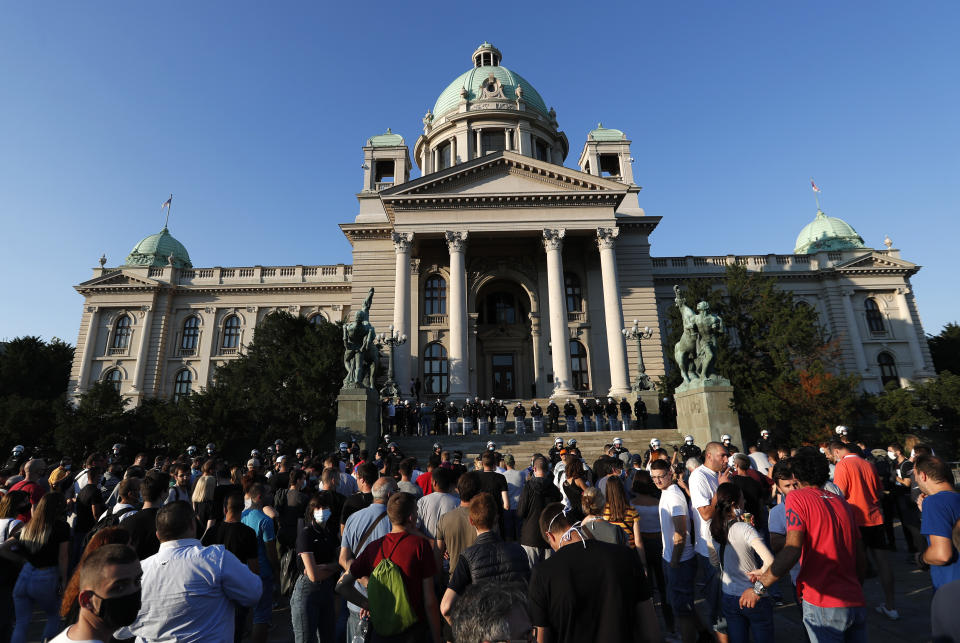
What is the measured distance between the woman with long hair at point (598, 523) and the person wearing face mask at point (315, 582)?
231 cm

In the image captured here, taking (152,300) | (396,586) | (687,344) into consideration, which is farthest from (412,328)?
(396,586)

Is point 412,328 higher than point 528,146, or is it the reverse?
point 528,146

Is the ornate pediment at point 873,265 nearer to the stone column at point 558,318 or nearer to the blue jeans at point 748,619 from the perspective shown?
the stone column at point 558,318

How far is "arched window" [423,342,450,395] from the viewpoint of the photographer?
3294 cm

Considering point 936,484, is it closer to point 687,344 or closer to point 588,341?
point 687,344

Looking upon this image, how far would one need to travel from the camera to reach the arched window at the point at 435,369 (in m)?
32.9

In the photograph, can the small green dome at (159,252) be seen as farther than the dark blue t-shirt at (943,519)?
Yes

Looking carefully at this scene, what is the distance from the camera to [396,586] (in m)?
3.48

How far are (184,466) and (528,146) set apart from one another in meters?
41.1

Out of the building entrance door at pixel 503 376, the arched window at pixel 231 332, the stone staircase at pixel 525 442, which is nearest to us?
the stone staircase at pixel 525 442

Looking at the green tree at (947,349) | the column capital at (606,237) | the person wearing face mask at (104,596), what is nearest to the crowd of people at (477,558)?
the person wearing face mask at (104,596)

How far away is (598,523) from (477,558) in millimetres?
873

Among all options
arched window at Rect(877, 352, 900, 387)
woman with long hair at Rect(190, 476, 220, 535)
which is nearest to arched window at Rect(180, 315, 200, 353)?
woman with long hair at Rect(190, 476, 220, 535)

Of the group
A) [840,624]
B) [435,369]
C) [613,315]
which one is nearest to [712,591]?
[840,624]
